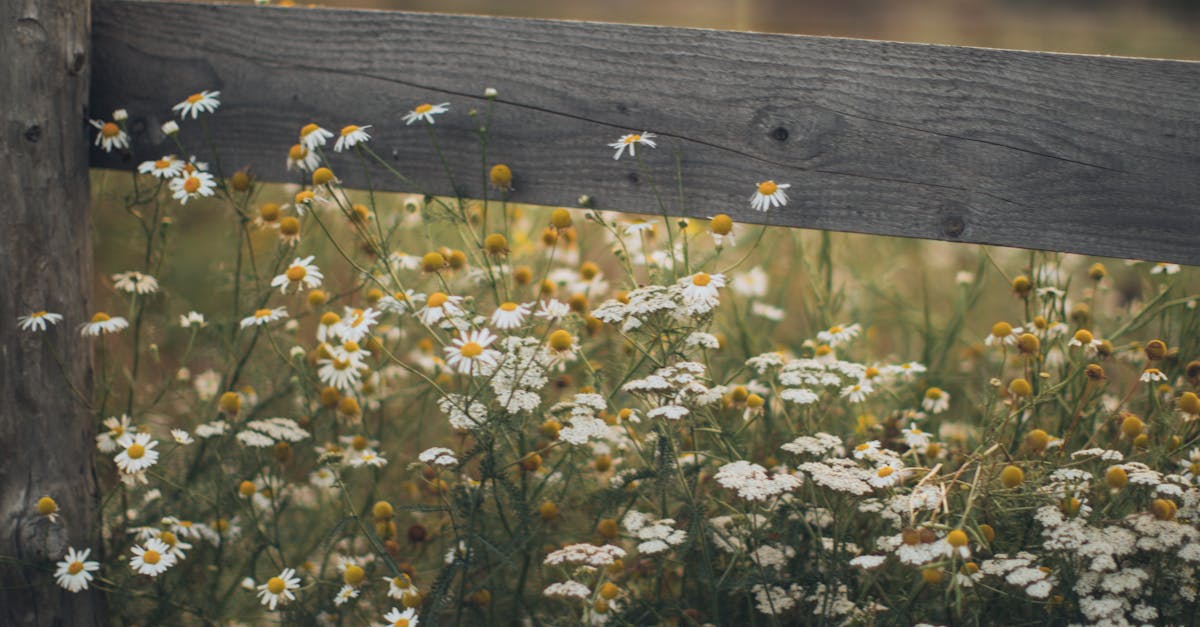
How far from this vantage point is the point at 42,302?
6.22 ft

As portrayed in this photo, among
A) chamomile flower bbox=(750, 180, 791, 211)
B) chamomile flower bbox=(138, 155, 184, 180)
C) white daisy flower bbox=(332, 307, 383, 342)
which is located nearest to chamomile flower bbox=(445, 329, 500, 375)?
white daisy flower bbox=(332, 307, 383, 342)

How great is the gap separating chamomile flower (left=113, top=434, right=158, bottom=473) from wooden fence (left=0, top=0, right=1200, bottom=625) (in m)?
0.16

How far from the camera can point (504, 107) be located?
6.30 feet

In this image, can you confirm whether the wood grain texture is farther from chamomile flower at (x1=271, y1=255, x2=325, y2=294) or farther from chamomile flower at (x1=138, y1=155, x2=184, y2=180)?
chamomile flower at (x1=271, y1=255, x2=325, y2=294)

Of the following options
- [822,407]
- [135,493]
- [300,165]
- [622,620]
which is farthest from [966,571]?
[135,493]

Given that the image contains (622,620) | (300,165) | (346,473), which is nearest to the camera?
(622,620)

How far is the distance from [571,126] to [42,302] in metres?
1.11

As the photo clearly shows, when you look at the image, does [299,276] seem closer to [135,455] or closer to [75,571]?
[135,455]

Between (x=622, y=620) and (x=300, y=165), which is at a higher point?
(x=300, y=165)

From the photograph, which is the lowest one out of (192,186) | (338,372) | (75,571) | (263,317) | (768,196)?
(75,571)

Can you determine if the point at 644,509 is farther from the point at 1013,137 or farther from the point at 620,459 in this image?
the point at 1013,137

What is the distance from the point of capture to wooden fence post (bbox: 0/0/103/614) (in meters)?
1.85

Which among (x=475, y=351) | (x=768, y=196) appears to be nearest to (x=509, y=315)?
(x=475, y=351)

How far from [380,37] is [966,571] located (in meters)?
1.49
